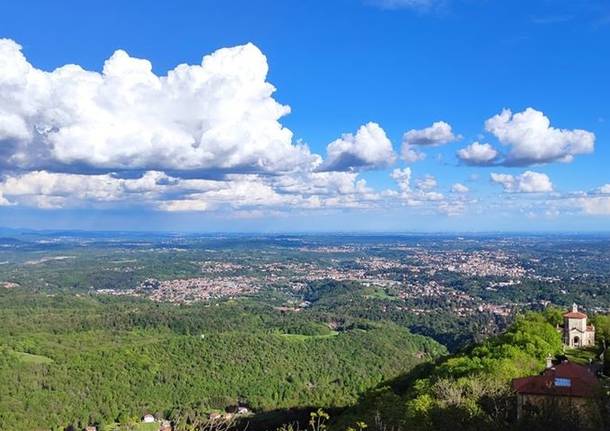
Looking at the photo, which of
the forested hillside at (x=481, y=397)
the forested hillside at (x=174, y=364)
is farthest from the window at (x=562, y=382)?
the forested hillside at (x=174, y=364)

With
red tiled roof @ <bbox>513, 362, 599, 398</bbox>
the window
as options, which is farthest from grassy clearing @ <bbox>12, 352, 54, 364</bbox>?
the window

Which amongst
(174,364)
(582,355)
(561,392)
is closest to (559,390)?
(561,392)

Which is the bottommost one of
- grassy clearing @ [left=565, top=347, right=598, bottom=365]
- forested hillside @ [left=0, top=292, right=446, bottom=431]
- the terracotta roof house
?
forested hillside @ [left=0, top=292, right=446, bottom=431]

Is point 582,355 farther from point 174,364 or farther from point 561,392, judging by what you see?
point 174,364

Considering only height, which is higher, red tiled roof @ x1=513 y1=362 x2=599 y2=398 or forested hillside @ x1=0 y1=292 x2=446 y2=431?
red tiled roof @ x1=513 y1=362 x2=599 y2=398

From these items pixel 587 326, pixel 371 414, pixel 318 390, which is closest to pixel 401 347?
pixel 318 390

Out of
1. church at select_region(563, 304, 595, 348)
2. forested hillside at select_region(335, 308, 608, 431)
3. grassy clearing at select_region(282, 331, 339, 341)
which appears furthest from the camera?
grassy clearing at select_region(282, 331, 339, 341)

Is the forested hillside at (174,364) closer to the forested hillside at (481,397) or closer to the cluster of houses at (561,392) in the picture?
the forested hillside at (481,397)

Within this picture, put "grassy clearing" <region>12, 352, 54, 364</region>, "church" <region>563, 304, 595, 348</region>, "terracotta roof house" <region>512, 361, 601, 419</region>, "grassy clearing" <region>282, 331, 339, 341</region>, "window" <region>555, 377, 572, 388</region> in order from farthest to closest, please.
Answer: "grassy clearing" <region>282, 331, 339, 341</region>, "grassy clearing" <region>12, 352, 54, 364</region>, "church" <region>563, 304, 595, 348</region>, "window" <region>555, 377, 572, 388</region>, "terracotta roof house" <region>512, 361, 601, 419</region>

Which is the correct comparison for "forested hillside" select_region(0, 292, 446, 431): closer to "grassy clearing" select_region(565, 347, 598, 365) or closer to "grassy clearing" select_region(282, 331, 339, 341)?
"grassy clearing" select_region(282, 331, 339, 341)

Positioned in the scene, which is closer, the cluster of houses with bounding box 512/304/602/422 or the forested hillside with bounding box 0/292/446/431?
the cluster of houses with bounding box 512/304/602/422
